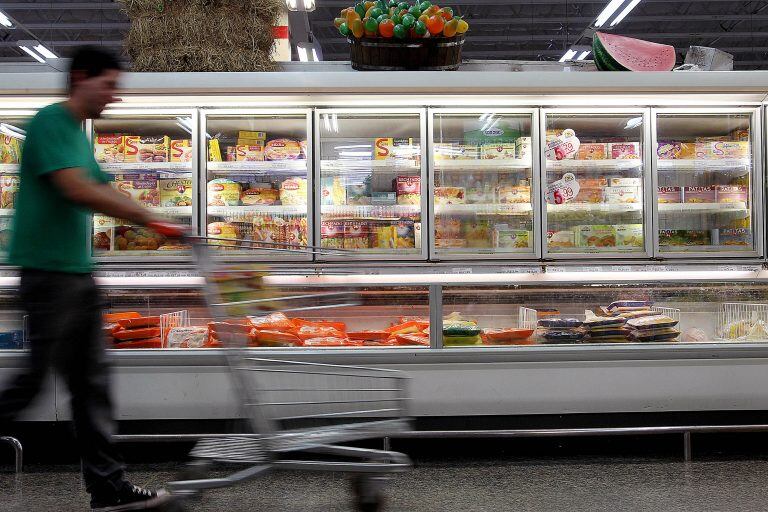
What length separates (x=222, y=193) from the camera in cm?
484

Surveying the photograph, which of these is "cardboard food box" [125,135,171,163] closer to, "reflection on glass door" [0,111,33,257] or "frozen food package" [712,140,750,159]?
"reflection on glass door" [0,111,33,257]

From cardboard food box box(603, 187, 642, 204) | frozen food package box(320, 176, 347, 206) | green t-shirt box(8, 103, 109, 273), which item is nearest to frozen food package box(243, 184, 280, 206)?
frozen food package box(320, 176, 347, 206)

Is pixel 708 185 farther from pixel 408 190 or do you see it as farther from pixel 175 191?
pixel 175 191

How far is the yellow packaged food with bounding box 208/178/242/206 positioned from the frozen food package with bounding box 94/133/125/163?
24.2 inches

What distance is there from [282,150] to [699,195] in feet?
9.20

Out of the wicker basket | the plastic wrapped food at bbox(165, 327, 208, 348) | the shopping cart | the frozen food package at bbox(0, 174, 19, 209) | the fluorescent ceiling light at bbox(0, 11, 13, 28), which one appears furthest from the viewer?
the fluorescent ceiling light at bbox(0, 11, 13, 28)

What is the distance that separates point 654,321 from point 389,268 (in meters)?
1.55

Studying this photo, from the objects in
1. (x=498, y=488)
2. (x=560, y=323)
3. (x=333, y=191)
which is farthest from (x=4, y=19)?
(x=498, y=488)

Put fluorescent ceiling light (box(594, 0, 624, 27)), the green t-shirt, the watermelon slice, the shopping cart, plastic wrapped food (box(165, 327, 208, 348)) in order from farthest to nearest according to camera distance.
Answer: fluorescent ceiling light (box(594, 0, 624, 27)) → the watermelon slice → plastic wrapped food (box(165, 327, 208, 348)) → the green t-shirt → the shopping cart

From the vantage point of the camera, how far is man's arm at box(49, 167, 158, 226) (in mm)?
2410

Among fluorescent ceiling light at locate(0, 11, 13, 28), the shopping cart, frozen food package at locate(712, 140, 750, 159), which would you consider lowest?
the shopping cart

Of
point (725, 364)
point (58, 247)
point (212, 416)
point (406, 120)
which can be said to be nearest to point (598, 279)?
point (725, 364)

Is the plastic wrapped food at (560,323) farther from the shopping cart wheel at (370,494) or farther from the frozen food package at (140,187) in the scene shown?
the frozen food package at (140,187)

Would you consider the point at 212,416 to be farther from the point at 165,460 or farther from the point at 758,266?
the point at 758,266
